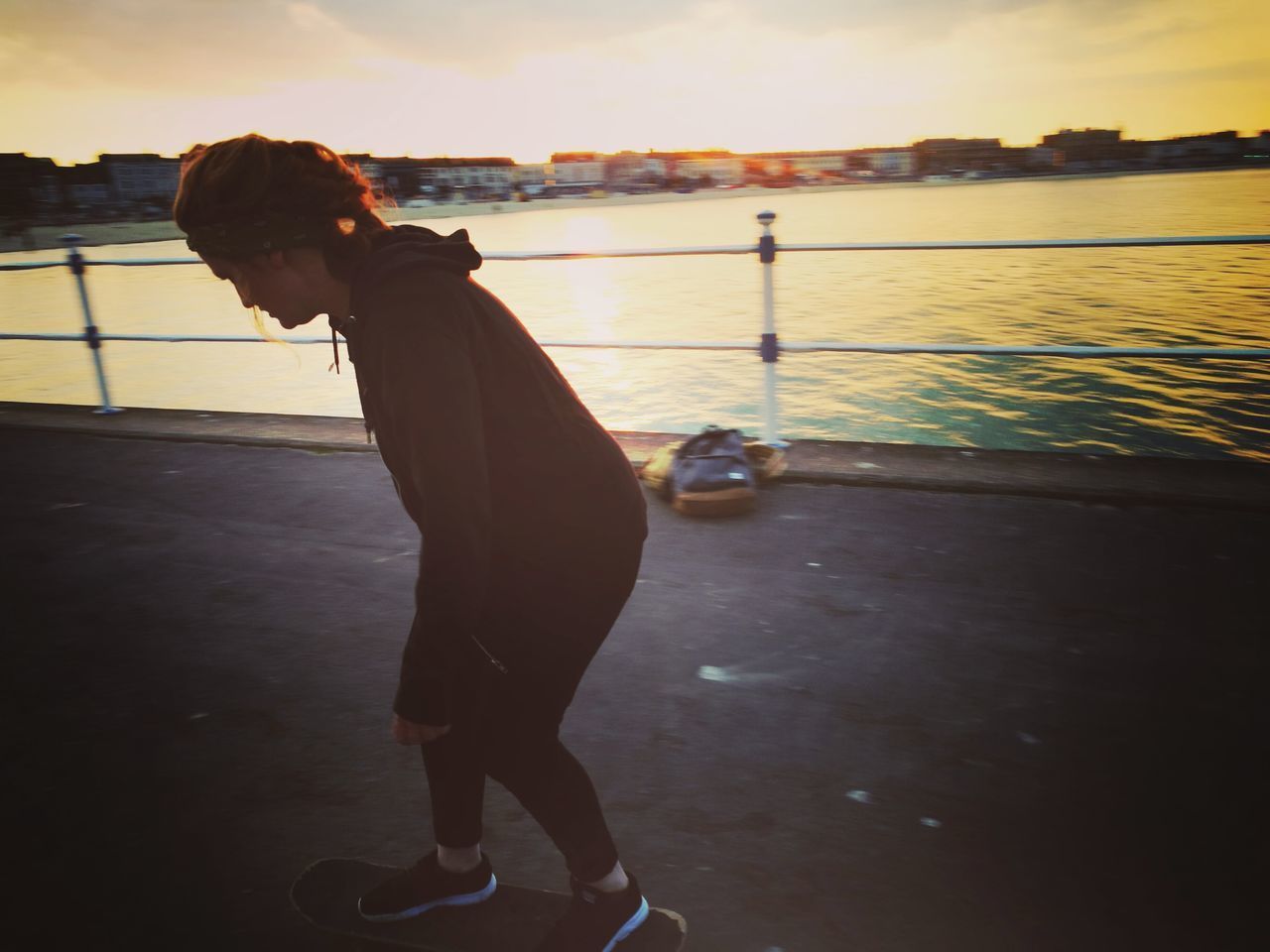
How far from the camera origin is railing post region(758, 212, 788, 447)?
474 cm

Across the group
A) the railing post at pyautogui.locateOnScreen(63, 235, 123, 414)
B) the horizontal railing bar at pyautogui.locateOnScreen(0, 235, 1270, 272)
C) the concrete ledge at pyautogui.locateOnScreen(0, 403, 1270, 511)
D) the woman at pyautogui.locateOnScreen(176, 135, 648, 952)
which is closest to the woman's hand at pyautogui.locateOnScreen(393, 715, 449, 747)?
the woman at pyautogui.locateOnScreen(176, 135, 648, 952)

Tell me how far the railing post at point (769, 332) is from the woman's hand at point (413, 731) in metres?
3.60

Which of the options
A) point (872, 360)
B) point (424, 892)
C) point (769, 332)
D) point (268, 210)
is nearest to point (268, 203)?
point (268, 210)

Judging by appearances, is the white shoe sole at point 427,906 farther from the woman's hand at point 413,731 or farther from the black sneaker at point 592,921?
the woman's hand at point 413,731

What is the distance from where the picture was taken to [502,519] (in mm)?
1413

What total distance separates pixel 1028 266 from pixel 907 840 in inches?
1106

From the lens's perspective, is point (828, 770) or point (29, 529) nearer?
point (828, 770)

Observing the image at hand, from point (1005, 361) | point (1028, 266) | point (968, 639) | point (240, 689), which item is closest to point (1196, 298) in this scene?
point (1005, 361)

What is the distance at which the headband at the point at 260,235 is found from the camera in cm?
134

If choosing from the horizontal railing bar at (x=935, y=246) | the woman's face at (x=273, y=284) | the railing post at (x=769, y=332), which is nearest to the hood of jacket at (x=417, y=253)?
the woman's face at (x=273, y=284)

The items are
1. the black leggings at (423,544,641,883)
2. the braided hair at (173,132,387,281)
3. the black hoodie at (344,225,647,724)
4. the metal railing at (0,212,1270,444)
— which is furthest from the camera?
the metal railing at (0,212,1270,444)

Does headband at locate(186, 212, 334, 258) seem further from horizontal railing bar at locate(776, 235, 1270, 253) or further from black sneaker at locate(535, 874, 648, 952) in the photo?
horizontal railing bar at locate(776, 235, 1270, 253)

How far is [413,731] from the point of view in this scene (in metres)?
1.38

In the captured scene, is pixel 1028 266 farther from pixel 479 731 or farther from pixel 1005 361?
Result: pixel 479 731
